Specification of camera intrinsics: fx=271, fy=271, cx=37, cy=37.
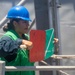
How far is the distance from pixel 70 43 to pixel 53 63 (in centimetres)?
69

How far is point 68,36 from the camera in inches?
129

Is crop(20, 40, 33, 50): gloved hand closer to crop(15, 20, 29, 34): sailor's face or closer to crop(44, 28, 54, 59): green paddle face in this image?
crop(15, 20, 29, 34): sailor's face

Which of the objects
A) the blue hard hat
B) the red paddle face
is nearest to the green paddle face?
the red paddle face

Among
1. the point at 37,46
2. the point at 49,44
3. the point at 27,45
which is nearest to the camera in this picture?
the point at 27,45

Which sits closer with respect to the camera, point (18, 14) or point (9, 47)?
point (9, 47)

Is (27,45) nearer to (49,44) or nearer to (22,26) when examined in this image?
(22,26)

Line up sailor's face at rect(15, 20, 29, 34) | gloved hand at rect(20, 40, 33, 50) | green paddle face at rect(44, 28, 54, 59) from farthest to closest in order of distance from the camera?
green paddle face at rect(44, 28, 54, 59), sailor's face at rect(15, 20, 29, 34), gloved hand at rect(20, 40, 33, 50)

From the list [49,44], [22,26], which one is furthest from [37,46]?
[49,44]

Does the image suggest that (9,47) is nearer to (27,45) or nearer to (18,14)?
(27,45)

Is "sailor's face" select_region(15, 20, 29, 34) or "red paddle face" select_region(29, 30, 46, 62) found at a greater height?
"sailor's face" select_region(15, 20, 29, 34)

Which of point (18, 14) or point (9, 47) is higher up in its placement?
point (18, 14)

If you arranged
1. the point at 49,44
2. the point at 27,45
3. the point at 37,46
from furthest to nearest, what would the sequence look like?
1. the point at 49,44
2. the point at 37,46
3. the point at 27,45

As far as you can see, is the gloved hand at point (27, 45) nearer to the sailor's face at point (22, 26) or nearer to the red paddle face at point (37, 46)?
the red paddle face at point (37, 46)

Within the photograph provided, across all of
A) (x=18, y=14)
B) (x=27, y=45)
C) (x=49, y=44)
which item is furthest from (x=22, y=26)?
(x=49, y=44)
